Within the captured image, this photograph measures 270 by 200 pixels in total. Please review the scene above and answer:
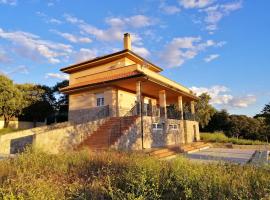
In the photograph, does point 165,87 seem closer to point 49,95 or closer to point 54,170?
point 54,170

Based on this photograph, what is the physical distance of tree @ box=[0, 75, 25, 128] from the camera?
34.0m

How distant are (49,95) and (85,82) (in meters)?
21.1

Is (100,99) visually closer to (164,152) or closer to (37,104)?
(164,152)

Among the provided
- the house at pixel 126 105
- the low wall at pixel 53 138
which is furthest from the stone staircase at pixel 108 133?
the low wall at pixel 53 138

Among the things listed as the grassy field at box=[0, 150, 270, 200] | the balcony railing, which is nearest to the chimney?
the balcony railing

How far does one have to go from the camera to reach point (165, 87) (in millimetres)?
20578

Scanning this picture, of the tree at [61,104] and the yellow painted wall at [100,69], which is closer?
the yellow painted wall at [100,69]

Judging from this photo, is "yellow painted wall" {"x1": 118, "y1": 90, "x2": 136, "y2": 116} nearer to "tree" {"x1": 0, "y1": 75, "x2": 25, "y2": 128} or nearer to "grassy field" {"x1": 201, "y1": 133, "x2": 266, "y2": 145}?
"grassy field" {"x1": 201, "y1": 133, "x2": 266, "y2": 145}

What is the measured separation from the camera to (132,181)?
15.6ft

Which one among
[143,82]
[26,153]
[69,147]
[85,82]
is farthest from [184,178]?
[85,82]

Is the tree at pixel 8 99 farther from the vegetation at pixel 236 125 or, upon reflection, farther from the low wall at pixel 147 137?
the vegetation at pixel 236 125

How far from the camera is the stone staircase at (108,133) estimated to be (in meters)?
15.5

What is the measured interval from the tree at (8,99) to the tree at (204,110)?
83.8 ft

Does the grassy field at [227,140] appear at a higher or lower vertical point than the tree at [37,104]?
lower
